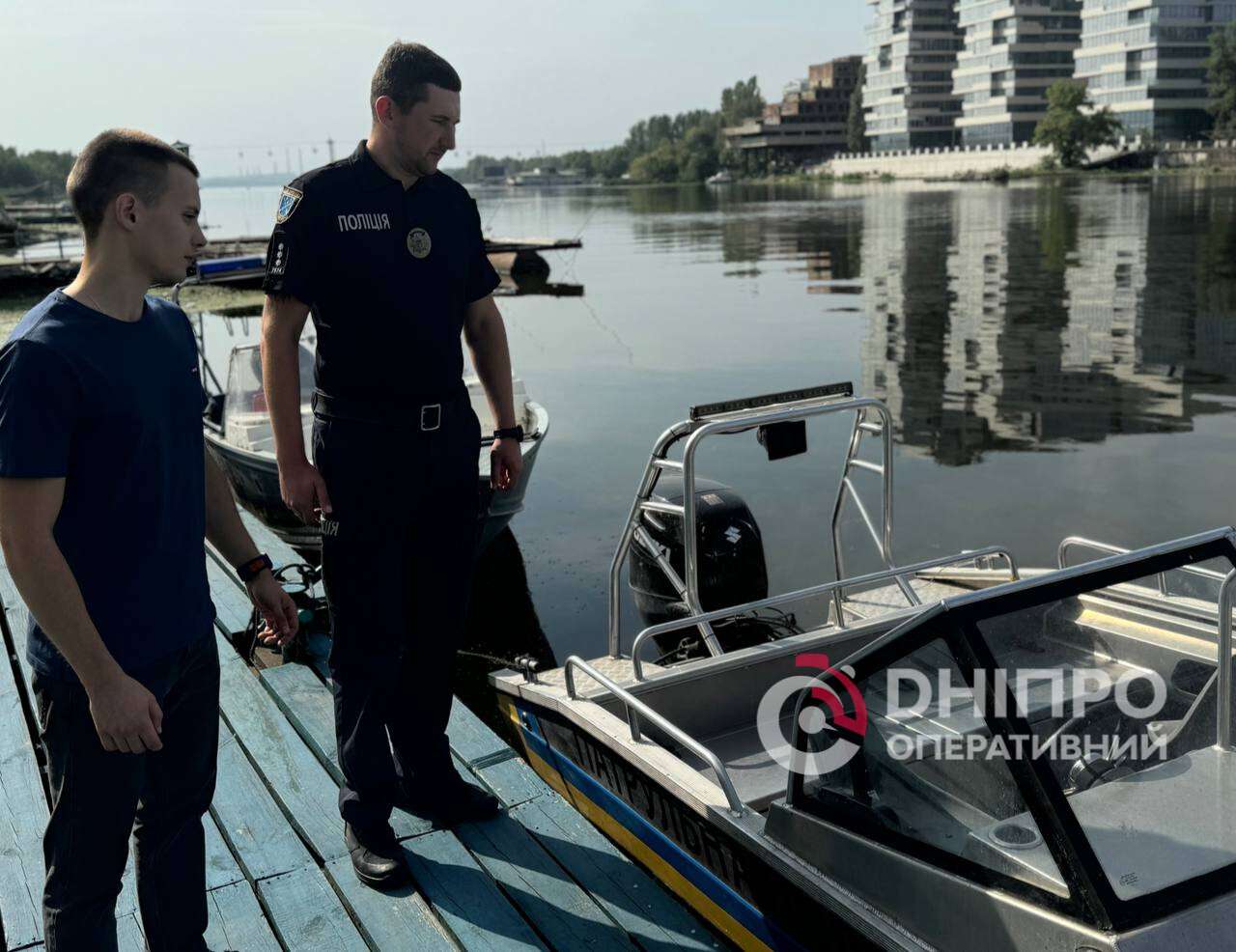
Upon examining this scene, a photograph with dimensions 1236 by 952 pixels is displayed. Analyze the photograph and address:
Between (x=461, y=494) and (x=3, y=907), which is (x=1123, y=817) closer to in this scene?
(x=461, y=494)

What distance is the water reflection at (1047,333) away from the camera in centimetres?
1351

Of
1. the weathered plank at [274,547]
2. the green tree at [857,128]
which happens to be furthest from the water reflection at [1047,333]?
the green tree at [857,128]

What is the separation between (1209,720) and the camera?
114 inches

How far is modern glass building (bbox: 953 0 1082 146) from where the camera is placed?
400 ft

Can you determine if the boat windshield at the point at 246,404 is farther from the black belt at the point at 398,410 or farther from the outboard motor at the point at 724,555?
the black belt at the point at 398,410

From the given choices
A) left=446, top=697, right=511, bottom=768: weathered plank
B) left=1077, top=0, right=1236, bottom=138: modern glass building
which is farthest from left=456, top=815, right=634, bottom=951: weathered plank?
left=1077, top=0, right=1236, bottom=138: modern glass building

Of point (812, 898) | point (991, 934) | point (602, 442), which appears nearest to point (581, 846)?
point (812, 898)

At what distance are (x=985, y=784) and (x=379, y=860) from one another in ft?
5.88

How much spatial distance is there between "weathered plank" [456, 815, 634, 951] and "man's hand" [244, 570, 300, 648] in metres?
1.14

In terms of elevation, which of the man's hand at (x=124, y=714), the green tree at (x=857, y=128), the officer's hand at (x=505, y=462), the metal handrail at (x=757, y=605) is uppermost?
the green tree at (x=857, y=128)

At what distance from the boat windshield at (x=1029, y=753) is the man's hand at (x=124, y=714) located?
63.4 inches

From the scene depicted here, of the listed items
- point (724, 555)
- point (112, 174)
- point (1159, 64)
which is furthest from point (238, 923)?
point (1159, 64)

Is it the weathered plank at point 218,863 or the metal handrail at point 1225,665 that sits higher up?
the metal handrail at point 1225,665

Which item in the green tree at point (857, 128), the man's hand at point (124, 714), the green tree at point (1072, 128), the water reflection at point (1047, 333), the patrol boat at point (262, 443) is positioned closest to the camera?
the man's hand at point (124, 714)
